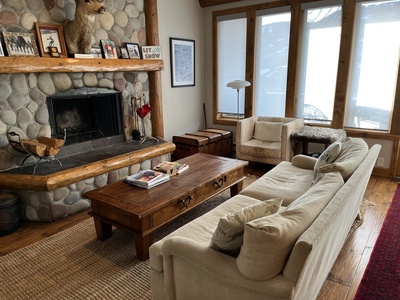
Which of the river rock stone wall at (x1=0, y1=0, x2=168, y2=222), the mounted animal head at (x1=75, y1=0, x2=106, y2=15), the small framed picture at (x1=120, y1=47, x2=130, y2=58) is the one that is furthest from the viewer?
the small framed picture at (x1=120, y1=47, x2=130, y2=58)

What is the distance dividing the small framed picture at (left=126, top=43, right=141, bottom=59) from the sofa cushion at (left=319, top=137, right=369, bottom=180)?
9.29ft

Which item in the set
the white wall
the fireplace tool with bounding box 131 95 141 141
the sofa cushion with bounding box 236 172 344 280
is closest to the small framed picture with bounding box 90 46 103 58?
the fireplace tool with bounding box 131 95 141 141

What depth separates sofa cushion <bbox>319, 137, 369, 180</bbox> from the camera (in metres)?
2.13

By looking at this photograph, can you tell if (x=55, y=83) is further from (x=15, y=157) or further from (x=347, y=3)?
→ (x=347, y=3)

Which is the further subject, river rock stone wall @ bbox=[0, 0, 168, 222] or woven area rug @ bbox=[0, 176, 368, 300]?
river rock stone wall @ bbox=[0, 0, 168, 222]

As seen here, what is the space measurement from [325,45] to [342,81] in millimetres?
568

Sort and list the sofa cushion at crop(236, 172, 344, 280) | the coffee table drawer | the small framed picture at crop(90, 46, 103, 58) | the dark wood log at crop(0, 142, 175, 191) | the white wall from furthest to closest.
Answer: the white wall, the small framed picture at crop(90, 46, 103, 58), the dark wood log at crop(0, 142, 175, 191), the coffee table drawer, the sofa cushion at crop(236, 172, 344, 280)

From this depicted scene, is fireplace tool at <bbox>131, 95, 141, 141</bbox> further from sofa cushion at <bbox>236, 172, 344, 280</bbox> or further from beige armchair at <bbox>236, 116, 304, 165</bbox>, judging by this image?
sofa cushion at <bbox>236, 172, 344, 280</bbox>

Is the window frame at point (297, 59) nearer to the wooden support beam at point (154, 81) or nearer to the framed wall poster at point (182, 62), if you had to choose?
the framed wall poster at point (182, 62)

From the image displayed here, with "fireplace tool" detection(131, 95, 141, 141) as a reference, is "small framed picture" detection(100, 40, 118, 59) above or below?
above

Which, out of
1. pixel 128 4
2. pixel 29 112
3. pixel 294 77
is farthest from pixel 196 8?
pixel 29 112

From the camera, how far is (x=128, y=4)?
157 inches

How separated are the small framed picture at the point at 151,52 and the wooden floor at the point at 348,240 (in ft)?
7.46

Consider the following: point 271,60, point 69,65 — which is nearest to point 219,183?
point 69,65
